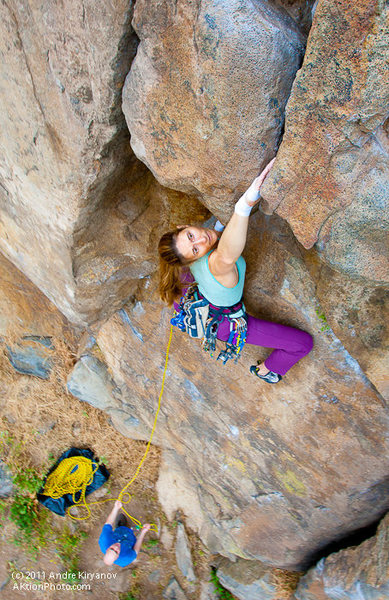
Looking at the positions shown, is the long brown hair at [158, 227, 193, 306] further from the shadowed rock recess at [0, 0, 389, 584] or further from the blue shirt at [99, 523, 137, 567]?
the blue shirt at [99, 523, 137, 567]

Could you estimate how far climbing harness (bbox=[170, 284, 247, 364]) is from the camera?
256 cm

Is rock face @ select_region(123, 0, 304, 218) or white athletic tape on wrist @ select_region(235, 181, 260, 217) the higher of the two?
rock face @ select_region(123, 0, 304, 218)

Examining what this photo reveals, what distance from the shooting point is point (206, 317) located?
2.58 m

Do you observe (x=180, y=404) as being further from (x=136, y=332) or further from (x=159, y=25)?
(x=159, y=25)

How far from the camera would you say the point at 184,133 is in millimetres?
1987

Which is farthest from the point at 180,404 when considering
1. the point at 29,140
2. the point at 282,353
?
the point at 29,140

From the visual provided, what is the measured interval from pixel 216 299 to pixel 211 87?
1.13m

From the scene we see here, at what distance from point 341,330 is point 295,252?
20.4 inches

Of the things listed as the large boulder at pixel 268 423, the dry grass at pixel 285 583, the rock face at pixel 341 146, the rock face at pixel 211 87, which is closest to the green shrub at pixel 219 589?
the large boulder at pixel 268 423

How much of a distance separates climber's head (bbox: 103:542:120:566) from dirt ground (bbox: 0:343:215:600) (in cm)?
63

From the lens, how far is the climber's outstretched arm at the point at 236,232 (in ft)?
6.31

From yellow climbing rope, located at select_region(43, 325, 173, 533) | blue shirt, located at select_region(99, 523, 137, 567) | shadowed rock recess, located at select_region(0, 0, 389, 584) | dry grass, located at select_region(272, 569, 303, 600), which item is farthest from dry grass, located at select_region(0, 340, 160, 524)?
dry grass, located at select_region(272, 569, 303, 600)

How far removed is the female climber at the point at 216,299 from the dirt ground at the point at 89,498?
2983 millimetres

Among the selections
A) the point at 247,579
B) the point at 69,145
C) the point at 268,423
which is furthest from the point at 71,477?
the point at 69,145
